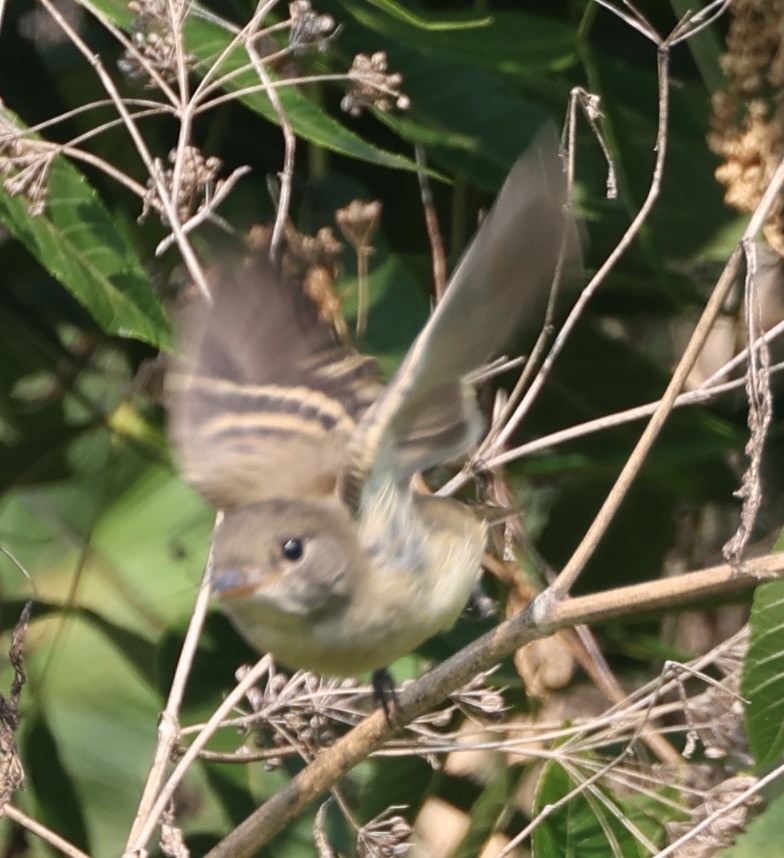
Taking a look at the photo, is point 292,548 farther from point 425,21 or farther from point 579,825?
point 425,21

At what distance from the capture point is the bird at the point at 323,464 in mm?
1863

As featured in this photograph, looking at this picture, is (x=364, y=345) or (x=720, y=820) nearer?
(x=720, y=820)

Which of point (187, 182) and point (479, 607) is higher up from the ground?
point (187, 182)

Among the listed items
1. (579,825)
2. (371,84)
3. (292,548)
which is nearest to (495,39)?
(371,84)

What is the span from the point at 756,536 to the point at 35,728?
1.42 meters

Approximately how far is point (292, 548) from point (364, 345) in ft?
1.45

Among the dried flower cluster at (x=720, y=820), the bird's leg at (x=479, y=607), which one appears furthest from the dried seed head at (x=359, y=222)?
the dried flower cluster at (x=720, y=820)

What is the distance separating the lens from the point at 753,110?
2.02 m

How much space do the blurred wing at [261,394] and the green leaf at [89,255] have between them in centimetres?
8

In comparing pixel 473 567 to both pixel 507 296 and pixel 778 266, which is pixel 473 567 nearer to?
pixel 507 296

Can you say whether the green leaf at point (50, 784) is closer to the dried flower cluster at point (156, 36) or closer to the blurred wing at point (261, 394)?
the blurred wing at point (261, 394)

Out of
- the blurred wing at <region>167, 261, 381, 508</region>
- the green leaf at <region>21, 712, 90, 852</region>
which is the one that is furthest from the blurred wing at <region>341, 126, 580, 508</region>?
the green leaf at <region>21, 712, 90, 852</region>

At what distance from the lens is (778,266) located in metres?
2.50

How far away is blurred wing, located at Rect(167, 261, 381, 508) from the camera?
1.98m
